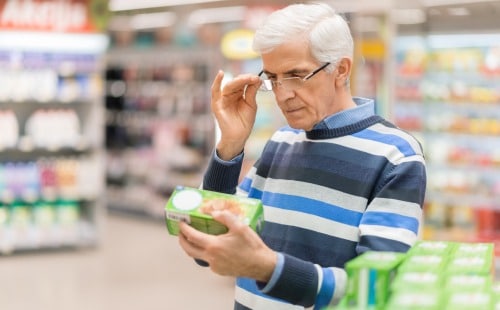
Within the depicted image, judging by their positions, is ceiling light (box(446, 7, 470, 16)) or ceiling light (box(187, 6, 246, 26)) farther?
ceiling light (box(187, 6, 246, 26))

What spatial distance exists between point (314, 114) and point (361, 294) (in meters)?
0.73

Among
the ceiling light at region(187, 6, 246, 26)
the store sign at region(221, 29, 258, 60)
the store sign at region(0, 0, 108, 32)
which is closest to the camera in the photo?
the store sign at region(0, 0, 108, 32)

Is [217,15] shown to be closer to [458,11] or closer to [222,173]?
[458,11]

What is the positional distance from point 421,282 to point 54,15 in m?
7.99

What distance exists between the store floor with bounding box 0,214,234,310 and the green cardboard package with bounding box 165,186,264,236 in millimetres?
4909

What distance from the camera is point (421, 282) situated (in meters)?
1.50

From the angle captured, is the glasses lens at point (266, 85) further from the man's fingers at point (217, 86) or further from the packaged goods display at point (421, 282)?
the packaged goods display at point (421, 282)

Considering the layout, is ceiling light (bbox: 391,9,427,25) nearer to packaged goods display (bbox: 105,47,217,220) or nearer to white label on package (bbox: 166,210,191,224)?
packaged goods display (bbox: 105,47,217,220)

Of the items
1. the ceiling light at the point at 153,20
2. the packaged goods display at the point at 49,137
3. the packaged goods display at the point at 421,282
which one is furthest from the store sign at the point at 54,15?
the packaged goods display at the point at 421,282

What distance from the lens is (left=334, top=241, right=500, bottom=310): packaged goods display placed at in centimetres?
142

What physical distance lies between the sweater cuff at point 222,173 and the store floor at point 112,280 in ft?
14.7

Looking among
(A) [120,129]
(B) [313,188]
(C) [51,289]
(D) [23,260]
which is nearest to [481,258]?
(B) [313,188]

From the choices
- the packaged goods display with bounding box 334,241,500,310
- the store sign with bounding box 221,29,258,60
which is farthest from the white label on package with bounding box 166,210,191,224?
the store sign with bounding box 221,29,258,60

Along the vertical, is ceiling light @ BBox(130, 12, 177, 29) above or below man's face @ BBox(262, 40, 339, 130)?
below
